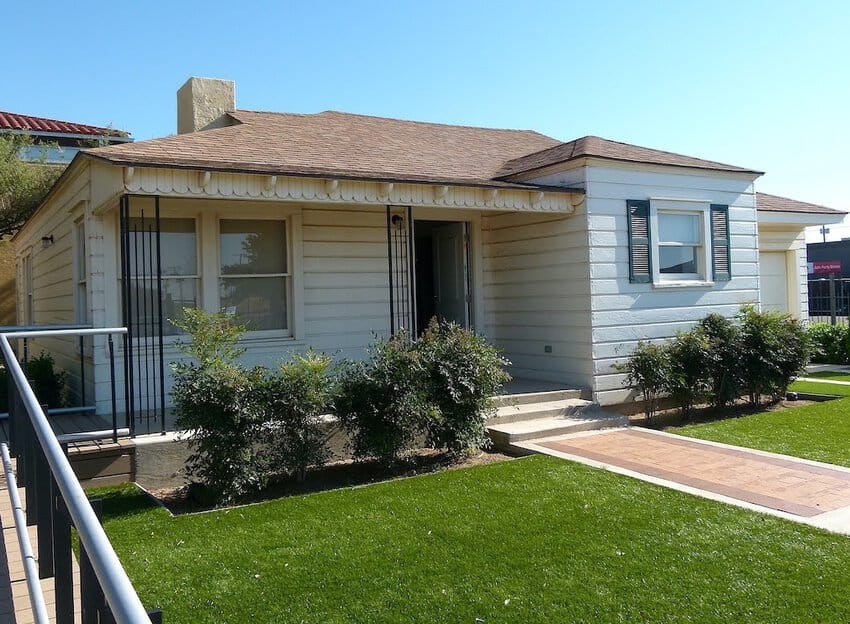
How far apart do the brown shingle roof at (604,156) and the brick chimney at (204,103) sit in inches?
184

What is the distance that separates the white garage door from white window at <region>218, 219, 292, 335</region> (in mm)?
11078

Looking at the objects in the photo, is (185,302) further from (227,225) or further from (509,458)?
(509,458)

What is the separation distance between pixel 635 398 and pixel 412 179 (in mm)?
4379

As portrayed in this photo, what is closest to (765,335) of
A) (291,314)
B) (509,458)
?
(509,458)

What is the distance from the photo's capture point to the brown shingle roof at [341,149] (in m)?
7.98

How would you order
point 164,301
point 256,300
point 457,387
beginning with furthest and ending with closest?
point 256,300
point 164,301
point 457,387

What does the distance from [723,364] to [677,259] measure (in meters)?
1.76

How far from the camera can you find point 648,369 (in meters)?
9.08

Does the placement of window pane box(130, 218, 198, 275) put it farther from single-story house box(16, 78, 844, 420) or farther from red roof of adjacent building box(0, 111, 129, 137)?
red roof of adjacent building box(0, 111, 129, 137)

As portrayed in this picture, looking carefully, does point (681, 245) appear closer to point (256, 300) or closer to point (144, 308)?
point (256, 300)

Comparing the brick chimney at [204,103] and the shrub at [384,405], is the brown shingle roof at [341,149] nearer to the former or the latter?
the brick chimney at [204,103]

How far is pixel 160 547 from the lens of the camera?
499cm

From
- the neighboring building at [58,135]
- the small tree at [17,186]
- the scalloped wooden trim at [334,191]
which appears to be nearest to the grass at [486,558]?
the scalloped wooden trim at [334,191]

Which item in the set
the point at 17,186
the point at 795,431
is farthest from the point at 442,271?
the point at 17,186
